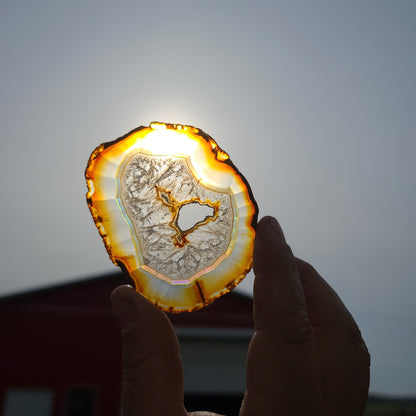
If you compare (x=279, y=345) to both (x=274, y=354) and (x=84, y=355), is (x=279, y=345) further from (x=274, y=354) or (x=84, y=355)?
(x=84, y=355)

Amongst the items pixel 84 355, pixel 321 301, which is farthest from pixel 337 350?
pixel 84 355

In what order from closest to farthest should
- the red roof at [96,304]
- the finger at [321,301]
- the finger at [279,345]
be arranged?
the finger at [279,345]
the finger at [321,301]
the red roof at [96,304]

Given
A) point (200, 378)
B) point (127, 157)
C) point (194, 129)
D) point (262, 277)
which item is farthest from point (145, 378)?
point (200, 378)

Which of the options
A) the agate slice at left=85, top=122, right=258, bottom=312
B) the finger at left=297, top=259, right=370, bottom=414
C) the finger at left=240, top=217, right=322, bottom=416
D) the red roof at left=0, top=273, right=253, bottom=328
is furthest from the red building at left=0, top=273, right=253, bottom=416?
the finger at left=240, top=217, right=322, bottom=416

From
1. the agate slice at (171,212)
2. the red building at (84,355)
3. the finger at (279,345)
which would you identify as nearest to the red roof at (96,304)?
the red building at (84,355)

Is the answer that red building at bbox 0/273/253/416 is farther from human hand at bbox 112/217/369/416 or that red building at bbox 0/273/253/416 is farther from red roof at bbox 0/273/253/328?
human hand at bbox 112/217/369/416

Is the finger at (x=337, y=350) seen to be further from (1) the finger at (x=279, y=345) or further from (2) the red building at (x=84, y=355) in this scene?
(2) the red building at (x=84, y=355)

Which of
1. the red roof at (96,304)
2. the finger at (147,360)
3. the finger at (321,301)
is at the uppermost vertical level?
the finger at (321,301)
